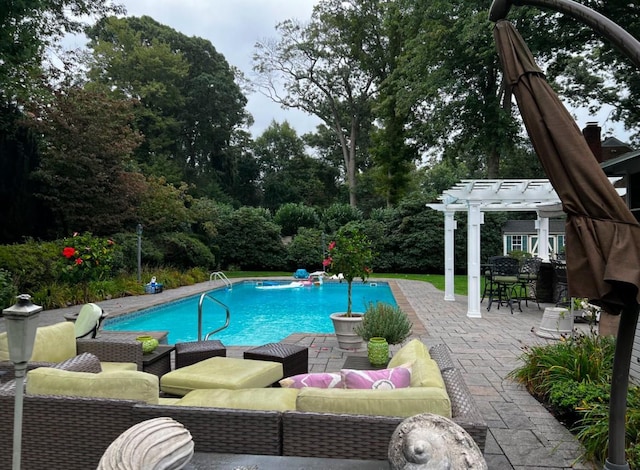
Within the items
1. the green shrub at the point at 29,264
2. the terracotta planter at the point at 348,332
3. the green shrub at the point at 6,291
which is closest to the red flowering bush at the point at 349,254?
the terracotta planter at the point at 348,332

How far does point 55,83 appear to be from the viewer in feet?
42.9

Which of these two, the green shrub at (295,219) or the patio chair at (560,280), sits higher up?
the green shrub at (295,219)

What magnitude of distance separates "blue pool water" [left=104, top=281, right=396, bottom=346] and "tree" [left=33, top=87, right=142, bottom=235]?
395 centimetres

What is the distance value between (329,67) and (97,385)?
26624mm

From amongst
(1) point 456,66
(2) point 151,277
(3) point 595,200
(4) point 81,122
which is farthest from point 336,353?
(1) point 456,66

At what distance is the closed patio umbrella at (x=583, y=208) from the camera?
5.75 feet

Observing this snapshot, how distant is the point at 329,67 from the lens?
86.6 ft

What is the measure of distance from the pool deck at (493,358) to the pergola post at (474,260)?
0.28 m

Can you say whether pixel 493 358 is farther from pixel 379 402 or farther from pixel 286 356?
pixel 379 402

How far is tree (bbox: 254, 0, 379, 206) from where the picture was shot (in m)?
24.9

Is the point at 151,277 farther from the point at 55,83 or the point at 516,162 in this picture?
the point at 516,162

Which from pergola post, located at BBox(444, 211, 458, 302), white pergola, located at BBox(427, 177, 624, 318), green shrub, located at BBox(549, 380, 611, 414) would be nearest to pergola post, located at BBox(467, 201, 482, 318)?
white pergola, located at BBox(427, 177, 624, 318)

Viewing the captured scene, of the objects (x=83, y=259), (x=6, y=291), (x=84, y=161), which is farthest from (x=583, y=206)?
(x=84, y=161)

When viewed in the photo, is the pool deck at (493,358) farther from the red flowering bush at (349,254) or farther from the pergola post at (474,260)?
the red flowering bush at (349,254)
